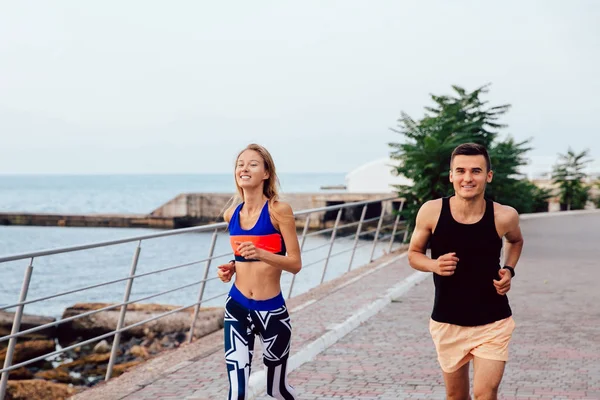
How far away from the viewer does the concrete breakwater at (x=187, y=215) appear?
52.9 meters

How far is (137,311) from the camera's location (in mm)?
16406

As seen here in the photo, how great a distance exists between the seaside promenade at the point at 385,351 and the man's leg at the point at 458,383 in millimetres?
1834

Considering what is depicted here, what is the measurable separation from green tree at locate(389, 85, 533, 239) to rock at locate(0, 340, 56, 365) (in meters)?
8.03

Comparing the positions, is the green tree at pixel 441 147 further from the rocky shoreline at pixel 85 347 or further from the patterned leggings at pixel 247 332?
the patterned leggings at pixel 247 332

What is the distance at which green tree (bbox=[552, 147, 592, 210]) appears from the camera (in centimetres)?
4288

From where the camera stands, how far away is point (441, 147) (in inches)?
704

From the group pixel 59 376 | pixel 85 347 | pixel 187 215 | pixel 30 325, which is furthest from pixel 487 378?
pixel 187 215

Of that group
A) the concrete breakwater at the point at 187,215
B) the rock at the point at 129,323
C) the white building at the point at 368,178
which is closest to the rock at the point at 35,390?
the rock at the point at 129,323

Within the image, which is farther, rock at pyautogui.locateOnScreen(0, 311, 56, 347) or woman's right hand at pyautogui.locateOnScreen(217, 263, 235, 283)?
rock at pyautogui.locateOnScreen(0, 311, 56, 347)

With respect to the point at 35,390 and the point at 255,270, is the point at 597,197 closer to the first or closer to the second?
the point at 35,390

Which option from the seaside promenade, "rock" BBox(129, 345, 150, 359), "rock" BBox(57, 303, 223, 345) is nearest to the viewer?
the seaside promenade

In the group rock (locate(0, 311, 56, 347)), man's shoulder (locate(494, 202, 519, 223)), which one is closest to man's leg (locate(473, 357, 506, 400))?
man's shoulder (locate(494, 202, 519, 223))

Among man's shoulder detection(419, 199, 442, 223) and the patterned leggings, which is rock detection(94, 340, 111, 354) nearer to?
the patterned leggings

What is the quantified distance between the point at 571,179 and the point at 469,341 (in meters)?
41.2
